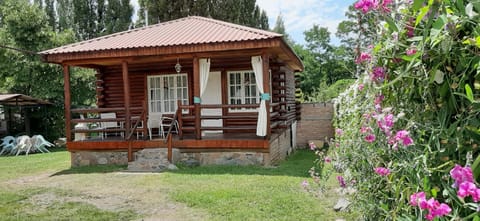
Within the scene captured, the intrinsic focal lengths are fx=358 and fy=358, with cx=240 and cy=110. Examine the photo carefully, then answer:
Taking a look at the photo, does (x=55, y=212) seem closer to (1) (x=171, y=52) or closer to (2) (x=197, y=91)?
(2) (x=197, y=91)

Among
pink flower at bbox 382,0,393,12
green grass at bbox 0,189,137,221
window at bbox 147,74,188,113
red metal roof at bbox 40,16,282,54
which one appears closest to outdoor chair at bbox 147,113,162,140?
window at bbox 147,74,188,113

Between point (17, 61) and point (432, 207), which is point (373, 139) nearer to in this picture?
point (432, 207)

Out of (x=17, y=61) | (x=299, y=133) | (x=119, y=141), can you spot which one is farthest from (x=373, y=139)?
(x=17, y=61)

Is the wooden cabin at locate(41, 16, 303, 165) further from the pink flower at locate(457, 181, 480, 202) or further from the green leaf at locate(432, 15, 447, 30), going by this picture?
the pink flower at locate(457, 181, 480, 202)

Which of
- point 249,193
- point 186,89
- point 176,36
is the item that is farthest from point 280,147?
point 249,193

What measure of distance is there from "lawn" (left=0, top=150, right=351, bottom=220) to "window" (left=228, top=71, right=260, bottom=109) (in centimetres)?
250

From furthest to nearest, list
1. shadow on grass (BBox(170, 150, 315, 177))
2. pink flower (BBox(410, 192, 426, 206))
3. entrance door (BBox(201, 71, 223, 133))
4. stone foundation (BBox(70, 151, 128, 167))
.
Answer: entrance door (BBox(201, 71, 223, 133))
stone foundation (BBox(70, 151, 128, 167))
shadow on grass (BBox(170, 150, 315, 177))
pink flower (BBox(410, 192, 426, 206))

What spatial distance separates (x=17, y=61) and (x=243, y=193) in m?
13.3

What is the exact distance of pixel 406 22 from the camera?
172cm

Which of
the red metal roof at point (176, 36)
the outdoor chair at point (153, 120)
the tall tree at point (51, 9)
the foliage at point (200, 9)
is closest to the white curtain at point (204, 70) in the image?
the red metal roof at point (176, 36)

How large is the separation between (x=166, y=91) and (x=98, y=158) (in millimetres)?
2832

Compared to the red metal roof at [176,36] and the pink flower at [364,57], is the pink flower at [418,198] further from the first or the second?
the red metal roof at [176,36]

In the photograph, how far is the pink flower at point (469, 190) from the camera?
1.30 metres

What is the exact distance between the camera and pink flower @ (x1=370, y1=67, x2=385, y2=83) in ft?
6.46
